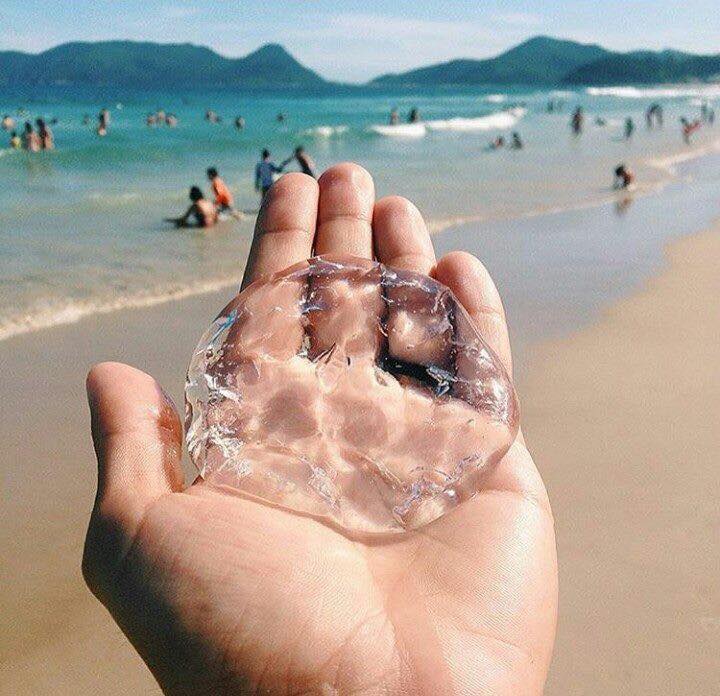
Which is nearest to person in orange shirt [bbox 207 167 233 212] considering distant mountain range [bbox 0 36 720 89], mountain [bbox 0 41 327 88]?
distant mountain range [bbox 0 36 720 89]

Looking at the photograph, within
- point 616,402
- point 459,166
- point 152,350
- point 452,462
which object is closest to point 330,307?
point 452,462

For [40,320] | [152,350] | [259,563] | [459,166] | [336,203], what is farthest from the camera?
[459,166]

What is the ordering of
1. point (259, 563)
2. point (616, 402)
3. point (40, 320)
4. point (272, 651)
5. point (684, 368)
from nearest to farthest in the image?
point (272, 651)
point (259, 563)
point (616, 402)
point (684, 368)
point (40, 320)

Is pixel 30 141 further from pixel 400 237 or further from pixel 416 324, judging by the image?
pixel 416 324

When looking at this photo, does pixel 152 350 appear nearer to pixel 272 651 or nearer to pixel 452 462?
pixel 452 462

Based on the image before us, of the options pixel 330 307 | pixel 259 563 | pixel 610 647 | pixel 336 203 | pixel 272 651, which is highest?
pixel 336 203

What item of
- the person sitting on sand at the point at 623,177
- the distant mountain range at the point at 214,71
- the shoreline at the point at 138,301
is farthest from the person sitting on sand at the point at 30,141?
the distant mountain range at the point at 214,71

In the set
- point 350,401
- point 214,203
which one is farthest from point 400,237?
point 214,203
